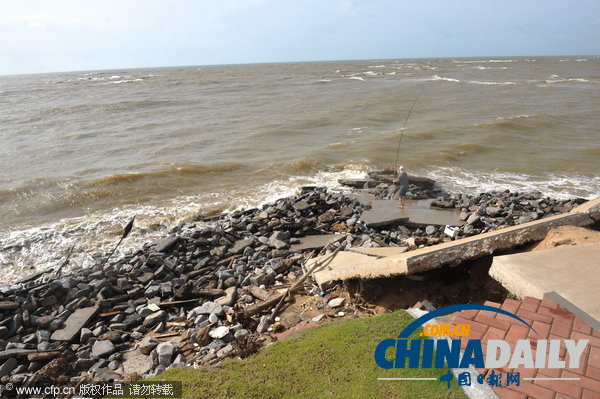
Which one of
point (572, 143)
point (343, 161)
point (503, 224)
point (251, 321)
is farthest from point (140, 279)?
point (572, 143)

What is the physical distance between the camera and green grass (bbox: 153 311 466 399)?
3545 millimetres

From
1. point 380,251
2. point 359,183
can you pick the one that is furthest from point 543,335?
point 359,183

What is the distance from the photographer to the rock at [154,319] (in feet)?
20.9

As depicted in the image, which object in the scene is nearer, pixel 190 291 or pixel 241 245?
pixel 190 291

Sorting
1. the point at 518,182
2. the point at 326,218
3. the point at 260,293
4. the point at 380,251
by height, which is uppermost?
the point at 380,251

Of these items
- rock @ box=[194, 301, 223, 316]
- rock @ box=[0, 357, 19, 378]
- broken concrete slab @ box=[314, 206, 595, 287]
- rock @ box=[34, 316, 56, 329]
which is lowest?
rock @ box=[0, 357, 19, 378]

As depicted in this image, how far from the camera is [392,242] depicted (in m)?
8.73

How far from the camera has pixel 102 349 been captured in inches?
223

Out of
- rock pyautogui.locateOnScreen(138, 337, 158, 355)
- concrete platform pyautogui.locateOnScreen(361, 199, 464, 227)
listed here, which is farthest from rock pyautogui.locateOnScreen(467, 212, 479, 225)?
rock pyautogui.locateOnScreen(138, 337, 158, 355)

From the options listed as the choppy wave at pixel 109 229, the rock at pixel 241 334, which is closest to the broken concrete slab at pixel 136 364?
the rock at pixel 241 334

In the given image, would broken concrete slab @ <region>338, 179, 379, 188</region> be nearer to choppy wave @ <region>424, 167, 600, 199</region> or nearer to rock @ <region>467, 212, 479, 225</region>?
choppy wave @ <region>424, 167, 600, 199</region>

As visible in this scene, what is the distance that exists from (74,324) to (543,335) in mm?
6868

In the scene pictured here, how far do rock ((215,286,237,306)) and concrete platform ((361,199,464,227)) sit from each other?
412 cm

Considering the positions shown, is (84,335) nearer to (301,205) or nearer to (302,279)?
(302,279)
